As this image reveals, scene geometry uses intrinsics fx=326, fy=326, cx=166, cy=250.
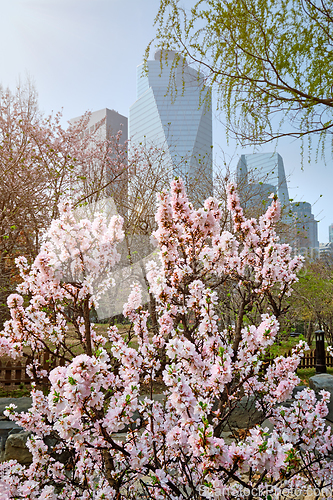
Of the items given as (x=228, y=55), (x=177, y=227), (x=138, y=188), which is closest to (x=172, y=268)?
(x=177, y=227)

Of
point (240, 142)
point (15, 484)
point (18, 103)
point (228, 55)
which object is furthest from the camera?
point (18, 103)

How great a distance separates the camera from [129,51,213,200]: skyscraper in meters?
3.23

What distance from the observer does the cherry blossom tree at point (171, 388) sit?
1.77 m

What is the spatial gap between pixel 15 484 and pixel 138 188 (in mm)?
9231

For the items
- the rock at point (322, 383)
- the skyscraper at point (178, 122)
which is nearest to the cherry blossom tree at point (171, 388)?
the skyscraper at point (178, 122)

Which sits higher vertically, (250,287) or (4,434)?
(250,287)

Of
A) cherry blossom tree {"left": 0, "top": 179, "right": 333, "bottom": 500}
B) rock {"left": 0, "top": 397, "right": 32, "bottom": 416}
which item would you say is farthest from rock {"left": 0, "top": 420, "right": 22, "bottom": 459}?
cherry blossom tree {"left": 0, "top": 179, "right": 333, "bottom": 500}

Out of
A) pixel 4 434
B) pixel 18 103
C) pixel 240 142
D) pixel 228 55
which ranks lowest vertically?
pixel 4 434

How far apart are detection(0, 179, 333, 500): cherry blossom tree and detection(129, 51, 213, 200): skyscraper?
3.72 ft

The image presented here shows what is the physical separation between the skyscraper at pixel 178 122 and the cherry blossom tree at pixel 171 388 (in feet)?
3.72

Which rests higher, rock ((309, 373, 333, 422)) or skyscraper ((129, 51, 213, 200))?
skyscraper ((129, 51, 213, 200))

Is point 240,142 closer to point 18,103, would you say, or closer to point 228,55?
point 228,55

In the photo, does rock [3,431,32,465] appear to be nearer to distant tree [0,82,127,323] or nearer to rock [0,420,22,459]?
rock [0,420,22,459]

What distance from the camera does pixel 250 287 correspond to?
338 centimetres
